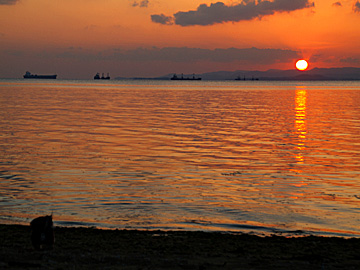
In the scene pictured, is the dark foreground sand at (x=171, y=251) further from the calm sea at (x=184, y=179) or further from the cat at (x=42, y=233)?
the calm sea at (x=184, y=179)

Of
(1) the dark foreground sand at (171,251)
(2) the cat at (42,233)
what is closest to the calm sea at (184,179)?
(1) the dark foreground sand at (171,251)

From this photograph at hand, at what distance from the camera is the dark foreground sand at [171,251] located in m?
10.5

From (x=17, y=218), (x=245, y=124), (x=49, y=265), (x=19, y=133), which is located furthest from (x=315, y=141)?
(x=49, y=265)

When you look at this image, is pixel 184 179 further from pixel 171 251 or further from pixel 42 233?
pixel 42 233

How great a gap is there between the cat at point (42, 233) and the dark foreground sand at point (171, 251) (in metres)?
0.21

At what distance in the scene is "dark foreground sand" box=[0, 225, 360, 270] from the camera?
415 inches

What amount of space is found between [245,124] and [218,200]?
3065 cm

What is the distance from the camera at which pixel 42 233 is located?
11.2 m

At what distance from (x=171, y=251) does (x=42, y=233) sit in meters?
2.98

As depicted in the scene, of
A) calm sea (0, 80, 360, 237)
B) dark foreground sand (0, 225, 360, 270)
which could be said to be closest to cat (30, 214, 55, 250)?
dark foreground sand (0, 225, 360, 270)

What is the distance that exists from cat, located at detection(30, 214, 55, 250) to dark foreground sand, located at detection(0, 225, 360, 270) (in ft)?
0.68

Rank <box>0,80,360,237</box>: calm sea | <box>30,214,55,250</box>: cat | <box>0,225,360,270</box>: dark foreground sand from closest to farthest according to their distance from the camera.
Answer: <box>0,225,360,270</box>: dark foreground sand < <box>30,214,55,250</box>: cat < <box>0,80,360,237</box>: calm sea

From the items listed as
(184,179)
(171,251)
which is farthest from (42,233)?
(184,179)

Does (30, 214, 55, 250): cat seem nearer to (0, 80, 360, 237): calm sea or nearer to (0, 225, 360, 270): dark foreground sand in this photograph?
(0, 225, 360, 270): dark foreground sand
